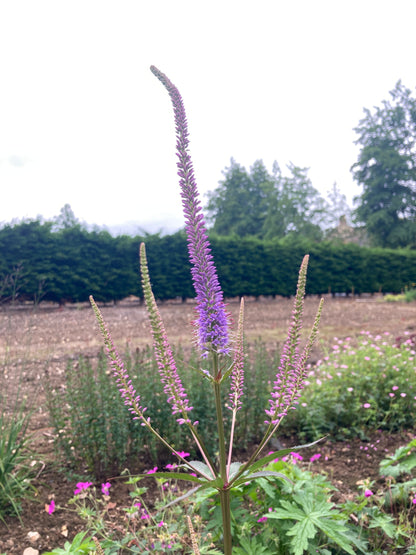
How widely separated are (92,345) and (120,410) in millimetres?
6925

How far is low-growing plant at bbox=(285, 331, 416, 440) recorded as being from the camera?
5.28 metres

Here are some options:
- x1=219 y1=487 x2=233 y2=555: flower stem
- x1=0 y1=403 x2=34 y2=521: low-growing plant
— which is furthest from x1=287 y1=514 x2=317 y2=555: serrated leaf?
x1=0 y1=403 x2=34 y2=521: low-growing plant

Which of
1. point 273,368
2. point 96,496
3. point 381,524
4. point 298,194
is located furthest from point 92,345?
point 298,194

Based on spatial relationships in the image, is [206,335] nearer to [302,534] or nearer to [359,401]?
[302,534]

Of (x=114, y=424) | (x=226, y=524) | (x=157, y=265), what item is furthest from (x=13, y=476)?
(x=157, y=265)

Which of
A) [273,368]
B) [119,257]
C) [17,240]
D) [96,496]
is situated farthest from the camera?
[119,257]

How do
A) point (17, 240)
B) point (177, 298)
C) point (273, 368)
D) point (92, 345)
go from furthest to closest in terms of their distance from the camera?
point (177, 298)
point (17, 240)
point (92, 345)
point (273, 368)

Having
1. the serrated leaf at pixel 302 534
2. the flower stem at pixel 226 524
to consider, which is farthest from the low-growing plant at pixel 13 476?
the flower stem at pixel 226 524

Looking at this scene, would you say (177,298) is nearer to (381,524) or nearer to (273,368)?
(273,368)

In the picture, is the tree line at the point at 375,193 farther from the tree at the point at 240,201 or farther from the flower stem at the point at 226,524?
the flower stem at the point at 226,524

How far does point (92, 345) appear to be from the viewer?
Answer: 35.8 feet

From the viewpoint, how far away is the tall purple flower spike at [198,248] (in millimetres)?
1539

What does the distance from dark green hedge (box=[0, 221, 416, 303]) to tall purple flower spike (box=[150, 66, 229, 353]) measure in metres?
15.8

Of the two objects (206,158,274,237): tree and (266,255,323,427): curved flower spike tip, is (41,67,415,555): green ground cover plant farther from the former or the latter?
(206,158,274,237): tree
